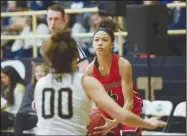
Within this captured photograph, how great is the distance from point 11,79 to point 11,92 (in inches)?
9.5

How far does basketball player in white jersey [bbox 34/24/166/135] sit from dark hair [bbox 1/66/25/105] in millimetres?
7471

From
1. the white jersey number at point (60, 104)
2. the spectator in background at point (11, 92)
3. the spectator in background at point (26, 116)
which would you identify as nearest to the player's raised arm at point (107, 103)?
the white jersey number at point (60, 104)

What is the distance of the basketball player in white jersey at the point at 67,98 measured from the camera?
560 cm

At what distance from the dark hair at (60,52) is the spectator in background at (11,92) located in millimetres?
7444

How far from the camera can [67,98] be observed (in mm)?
5617

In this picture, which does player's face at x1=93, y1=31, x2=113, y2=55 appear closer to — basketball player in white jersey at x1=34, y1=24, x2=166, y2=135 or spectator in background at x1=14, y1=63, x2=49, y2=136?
basketball player in white jersey at x1=34, y1=24, x2=166, y2=135

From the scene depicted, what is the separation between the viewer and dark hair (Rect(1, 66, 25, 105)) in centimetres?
1312

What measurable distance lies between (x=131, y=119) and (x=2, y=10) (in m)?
10.8

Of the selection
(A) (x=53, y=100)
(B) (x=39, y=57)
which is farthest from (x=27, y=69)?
(A) (x=53, y=100)

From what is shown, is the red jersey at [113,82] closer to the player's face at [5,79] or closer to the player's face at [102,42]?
the player's face at [102,42]

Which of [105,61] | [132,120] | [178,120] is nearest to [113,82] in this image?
[105,61]

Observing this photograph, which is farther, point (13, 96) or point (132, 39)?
point (13, 96)

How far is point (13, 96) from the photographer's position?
1318cm

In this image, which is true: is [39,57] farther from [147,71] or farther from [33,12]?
[147,71]
